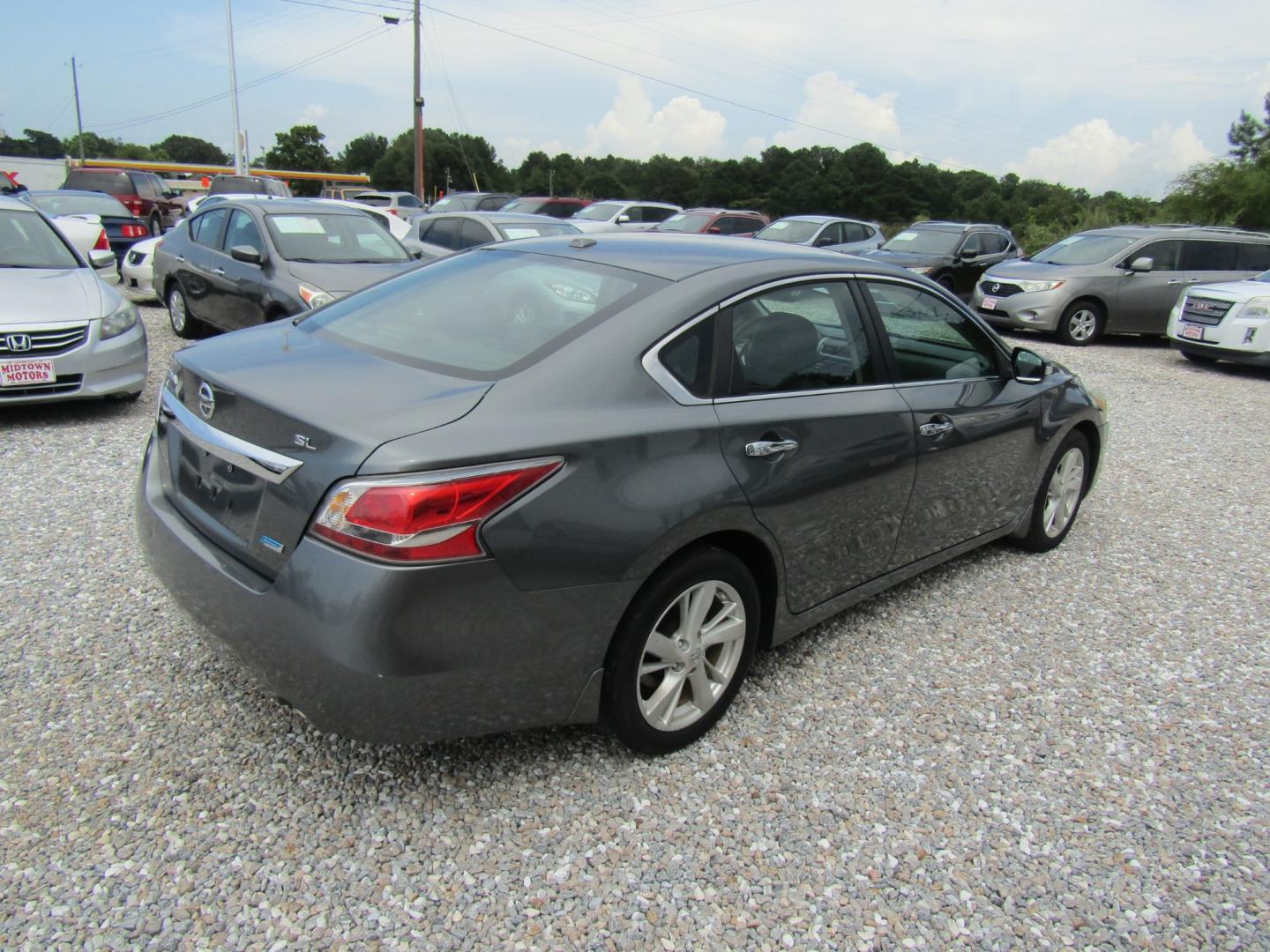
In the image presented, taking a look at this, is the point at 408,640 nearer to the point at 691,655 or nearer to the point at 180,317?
the point at 691,655

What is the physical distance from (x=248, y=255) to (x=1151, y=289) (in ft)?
38.9

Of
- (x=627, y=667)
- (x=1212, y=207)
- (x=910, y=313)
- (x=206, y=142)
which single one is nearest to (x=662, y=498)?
(x=627, y=667)

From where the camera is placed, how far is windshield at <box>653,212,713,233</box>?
57.6 ft

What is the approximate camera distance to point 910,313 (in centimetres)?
377

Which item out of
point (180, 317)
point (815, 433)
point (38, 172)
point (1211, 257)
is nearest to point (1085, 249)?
point (1211, 257)

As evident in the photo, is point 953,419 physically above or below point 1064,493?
above

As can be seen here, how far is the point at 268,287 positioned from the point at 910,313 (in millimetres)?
6027

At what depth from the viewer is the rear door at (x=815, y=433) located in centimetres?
289

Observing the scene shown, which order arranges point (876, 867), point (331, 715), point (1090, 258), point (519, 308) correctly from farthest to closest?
point (1090, 258)
point (519, 308)
point (876, 867)
point (331, 715)

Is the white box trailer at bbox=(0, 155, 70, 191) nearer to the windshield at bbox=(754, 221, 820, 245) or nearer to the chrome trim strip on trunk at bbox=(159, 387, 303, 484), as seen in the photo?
the windshield at bbox=(754, 221, 820, 245)

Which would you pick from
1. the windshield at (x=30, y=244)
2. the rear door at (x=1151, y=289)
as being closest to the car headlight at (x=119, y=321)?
the windshield at (x=30, y=244)

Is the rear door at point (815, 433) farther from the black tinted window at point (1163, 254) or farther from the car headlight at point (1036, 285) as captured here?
the black tinted window at point (1163, 254)

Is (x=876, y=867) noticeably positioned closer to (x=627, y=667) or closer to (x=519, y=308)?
(x=627, y=667)

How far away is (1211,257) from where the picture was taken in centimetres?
1344
